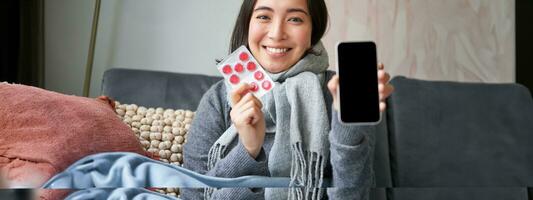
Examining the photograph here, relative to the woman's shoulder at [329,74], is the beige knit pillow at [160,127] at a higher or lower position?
lower

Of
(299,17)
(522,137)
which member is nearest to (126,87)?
(299,17)

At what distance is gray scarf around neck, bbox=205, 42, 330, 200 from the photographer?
2.45ft

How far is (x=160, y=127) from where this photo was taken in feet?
2.47

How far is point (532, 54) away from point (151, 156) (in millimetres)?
537

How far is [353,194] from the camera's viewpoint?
2.06 feet

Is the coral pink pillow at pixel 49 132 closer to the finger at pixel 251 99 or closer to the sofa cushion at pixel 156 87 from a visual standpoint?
the sofa cushion at pixel 156 87

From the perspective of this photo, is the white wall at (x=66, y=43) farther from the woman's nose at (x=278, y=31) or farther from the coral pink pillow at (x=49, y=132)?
the woman's nose at (x=278, y=31)

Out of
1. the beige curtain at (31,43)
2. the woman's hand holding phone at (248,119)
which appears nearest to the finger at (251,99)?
the woman's hand holding phone at (248,119)

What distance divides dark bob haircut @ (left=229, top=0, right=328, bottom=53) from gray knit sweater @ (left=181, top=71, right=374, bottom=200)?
50 millimetres

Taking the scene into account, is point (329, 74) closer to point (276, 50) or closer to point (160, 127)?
point (276, 50)

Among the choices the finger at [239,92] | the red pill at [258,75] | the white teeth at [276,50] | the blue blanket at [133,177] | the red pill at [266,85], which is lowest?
the blue blanket at [133,177]

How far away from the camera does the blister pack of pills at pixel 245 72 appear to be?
2.39ft

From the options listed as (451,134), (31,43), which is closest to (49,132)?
(31,43)

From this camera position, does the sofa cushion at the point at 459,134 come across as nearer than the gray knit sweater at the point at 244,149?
No
